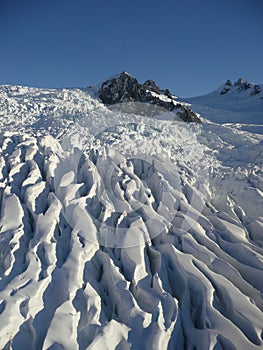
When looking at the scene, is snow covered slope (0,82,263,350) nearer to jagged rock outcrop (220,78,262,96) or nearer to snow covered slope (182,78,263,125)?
snow covered slope (182,78,263,125)

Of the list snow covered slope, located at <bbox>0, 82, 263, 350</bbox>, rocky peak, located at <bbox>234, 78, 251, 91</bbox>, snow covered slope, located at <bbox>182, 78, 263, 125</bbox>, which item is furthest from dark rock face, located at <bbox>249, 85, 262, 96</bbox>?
snow covered slope, located at <bbox>0, 82, 263, 350</bbox>

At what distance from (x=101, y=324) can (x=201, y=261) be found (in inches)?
134

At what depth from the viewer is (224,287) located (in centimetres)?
791

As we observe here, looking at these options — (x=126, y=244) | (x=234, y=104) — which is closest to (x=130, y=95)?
(x=234, y=104)

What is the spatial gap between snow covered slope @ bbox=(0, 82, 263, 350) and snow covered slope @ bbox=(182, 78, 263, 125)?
50.0 feet

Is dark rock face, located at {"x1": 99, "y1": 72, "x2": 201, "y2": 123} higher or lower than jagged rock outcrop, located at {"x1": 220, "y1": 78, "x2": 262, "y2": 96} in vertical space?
lower

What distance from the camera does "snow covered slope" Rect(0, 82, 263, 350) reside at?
6.86 meters

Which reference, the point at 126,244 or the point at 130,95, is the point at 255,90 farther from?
the point at 126,244

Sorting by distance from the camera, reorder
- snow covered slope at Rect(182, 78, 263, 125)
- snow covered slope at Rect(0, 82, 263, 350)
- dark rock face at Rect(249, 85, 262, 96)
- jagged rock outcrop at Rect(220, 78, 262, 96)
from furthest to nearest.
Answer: jagged rock outcrop at Rect(220, 78, 262, 96) < dark rock face at Rect(249, 85, 262, 96) < snow covered slope at Rect(182, 78, 263, 125) < snow covered slope at Rect(0, 82, 263, 350)

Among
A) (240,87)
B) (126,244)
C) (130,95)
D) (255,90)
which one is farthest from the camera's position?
(240,87)

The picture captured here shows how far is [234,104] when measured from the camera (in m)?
38.8

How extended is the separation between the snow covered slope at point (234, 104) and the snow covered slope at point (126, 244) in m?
15.2

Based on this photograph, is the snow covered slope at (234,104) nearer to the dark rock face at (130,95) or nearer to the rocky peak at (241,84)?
the rocky peak at (241,84)

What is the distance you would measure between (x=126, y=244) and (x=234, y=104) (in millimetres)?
34061
